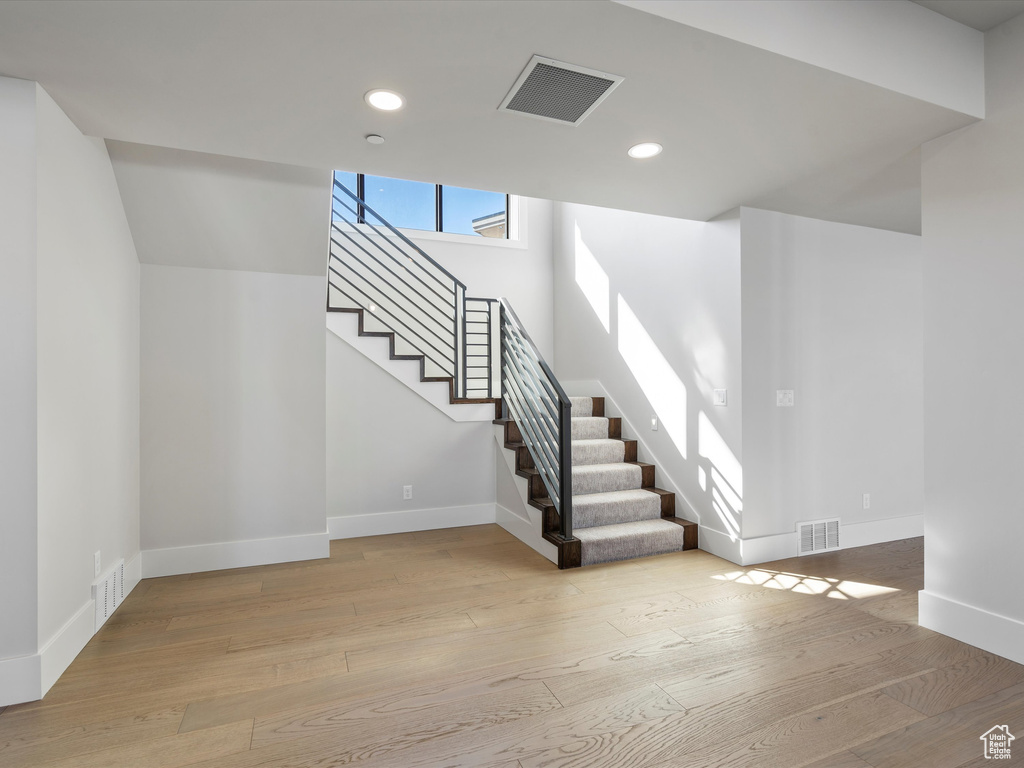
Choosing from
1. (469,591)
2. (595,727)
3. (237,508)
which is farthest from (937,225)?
(237,508)

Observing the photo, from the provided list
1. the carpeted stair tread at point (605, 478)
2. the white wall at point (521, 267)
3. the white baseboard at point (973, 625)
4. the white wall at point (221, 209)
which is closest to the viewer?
the white baseboard at point (973, 625)

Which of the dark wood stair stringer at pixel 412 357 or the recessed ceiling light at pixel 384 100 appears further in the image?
the dark wood stair stringer at pixel 412 357

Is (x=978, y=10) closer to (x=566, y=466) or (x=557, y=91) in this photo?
(x=557, y=91)

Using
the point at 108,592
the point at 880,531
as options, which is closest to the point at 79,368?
the point at 108,592

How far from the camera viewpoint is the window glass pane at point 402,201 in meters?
6.41

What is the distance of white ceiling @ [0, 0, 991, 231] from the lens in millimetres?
1831

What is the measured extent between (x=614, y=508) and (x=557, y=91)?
9.60ft

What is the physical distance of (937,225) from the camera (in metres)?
2.68

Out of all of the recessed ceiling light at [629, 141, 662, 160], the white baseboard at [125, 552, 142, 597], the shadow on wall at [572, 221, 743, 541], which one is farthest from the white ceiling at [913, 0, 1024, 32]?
the white baseboard at [125, 552, 142, 597]

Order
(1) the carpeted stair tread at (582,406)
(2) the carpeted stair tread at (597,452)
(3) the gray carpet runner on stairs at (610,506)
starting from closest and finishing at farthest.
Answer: (3) the gray carpet runner on stairs at (610,506) → (2) the carpeted stair tread at (597,452) → (1) the carpeted stair tread at (582,406)

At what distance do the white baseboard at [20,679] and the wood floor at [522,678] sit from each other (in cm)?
5

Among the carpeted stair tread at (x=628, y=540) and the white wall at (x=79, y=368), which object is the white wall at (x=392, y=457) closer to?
the carpeted stair tread at (x=628, y=540)

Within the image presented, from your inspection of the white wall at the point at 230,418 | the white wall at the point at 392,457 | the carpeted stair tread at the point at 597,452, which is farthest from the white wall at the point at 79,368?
the carpeted stair tread at the point at 597,452

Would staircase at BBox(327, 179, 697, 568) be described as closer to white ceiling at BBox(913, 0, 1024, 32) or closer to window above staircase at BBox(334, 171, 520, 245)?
window above staircase at BBox(334, 171, 520, 245)
